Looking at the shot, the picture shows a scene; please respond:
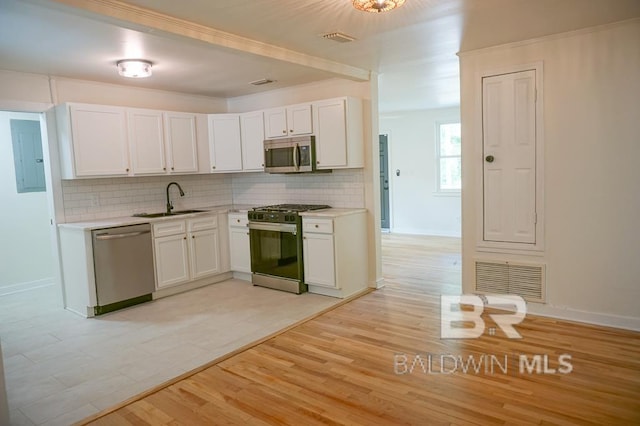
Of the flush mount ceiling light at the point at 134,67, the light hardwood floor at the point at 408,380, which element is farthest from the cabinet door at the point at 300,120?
the light hardwood floor at the point at 408,380

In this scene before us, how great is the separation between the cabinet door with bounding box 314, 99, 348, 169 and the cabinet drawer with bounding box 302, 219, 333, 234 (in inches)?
26.8

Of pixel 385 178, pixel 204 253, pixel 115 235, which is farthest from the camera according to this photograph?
pixel 385 178

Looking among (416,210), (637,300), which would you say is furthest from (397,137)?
(637,300)

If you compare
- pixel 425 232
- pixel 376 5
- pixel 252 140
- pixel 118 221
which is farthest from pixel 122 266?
pixel 425 232

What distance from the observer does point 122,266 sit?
454cm

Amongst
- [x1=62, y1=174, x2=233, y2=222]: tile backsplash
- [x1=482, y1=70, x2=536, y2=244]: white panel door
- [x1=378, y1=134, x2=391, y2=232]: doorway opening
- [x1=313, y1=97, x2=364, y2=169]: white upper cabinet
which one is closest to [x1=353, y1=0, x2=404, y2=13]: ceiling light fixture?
[x1=482, y1=70, x2=536, y2=244]: white panel door

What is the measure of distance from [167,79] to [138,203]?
62.3 inches

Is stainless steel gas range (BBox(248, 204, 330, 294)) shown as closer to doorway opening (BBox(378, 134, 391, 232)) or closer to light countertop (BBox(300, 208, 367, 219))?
light countertop (BBox(300, 208, 367, 219))

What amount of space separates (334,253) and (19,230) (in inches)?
166

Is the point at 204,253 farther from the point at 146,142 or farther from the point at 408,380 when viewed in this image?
the point at 408,380

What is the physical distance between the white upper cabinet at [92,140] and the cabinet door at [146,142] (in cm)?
8

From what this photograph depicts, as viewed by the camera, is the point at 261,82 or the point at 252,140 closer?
the point at 261,82

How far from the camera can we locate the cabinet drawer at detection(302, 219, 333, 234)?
15.1 ft

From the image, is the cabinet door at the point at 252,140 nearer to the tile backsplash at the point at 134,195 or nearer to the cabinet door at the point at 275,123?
the cabinet door at the point at 275,123
